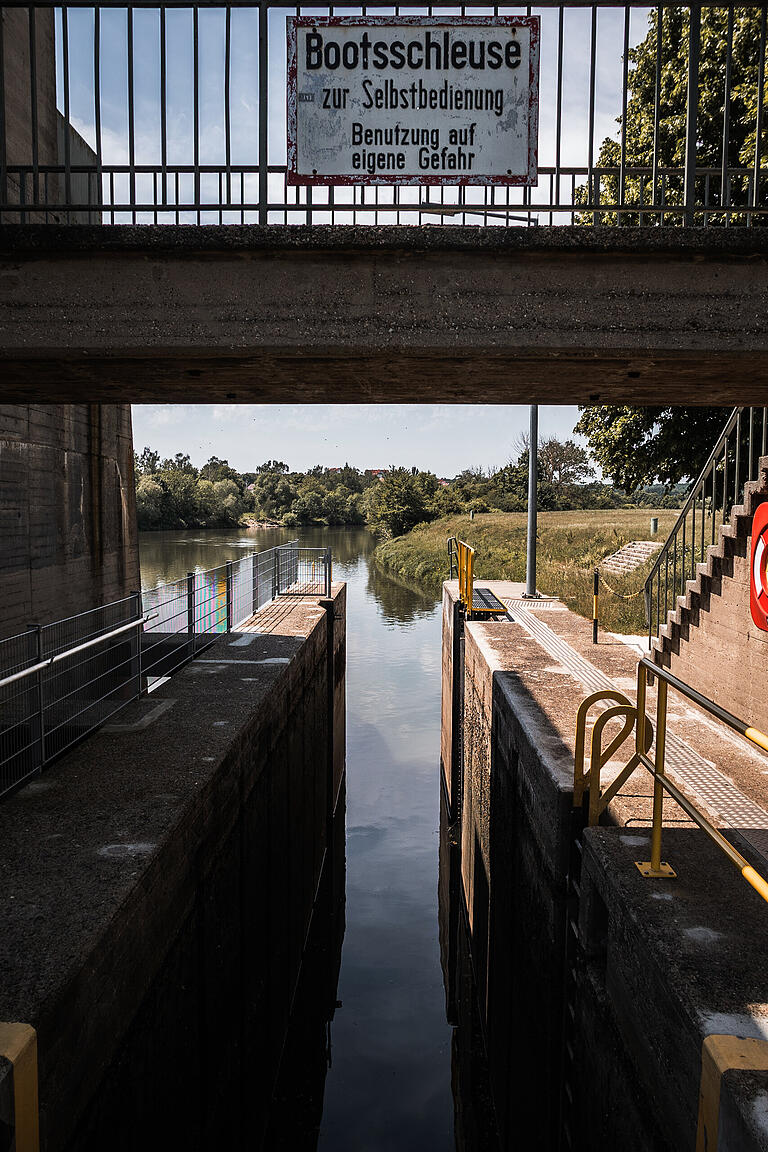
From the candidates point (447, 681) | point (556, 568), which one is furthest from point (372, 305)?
point (556, 568)

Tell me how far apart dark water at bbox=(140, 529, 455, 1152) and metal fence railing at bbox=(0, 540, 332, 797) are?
4.16 m

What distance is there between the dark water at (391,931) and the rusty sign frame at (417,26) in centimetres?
816

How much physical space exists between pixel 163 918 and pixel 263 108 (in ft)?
16.1

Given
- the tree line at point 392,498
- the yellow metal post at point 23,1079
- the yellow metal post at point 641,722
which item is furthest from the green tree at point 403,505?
the yellow metal post at point 23,1079

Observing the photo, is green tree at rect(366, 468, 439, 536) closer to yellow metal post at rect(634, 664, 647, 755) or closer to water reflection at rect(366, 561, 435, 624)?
water reflection at rect(366, 561, 435, 624)

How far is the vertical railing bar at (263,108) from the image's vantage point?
5.15 meters

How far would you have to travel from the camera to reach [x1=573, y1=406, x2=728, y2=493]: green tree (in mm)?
15820

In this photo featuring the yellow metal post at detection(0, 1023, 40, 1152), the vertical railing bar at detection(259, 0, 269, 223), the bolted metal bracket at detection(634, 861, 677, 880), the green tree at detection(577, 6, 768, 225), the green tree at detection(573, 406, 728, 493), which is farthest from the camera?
the green tree at detection(573, 406, 728, 493)

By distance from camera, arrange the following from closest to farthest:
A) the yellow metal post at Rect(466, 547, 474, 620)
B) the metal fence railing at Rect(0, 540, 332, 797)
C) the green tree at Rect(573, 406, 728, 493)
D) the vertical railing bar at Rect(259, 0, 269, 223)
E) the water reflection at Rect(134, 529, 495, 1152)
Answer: the vertical railing bar at Rect(259, 0, 269, 223) → the metal fence railing at Rect(0, 540, 332, 797) → the water reflection at Rect(134, 529, 495, 1152) → the yellow metal post at Rect(466, 547, 474, 620) → the green tree at Rect(573, 406, 728, 493)

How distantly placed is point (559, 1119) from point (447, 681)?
10889 millimetres

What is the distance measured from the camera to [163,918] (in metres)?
4.43

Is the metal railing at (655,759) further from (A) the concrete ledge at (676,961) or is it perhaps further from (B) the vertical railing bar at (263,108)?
(B) the vertical railing bar at (263,108)

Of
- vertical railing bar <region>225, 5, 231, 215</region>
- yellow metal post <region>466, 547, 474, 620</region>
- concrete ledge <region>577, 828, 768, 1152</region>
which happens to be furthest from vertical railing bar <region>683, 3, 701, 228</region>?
yellow metal post <region>466, 547, 474, 620</region>

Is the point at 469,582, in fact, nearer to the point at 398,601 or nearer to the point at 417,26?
the point at 417,26
